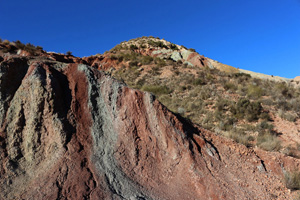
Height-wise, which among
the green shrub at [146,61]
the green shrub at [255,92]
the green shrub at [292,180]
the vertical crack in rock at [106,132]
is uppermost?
the green shrub at [146,61]

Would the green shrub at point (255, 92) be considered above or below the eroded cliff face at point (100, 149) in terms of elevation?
above

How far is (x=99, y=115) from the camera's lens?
6.14m

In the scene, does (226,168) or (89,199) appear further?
(226,168)

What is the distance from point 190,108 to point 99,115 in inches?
332

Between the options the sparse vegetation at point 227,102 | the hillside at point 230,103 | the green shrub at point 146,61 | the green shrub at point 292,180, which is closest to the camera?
the green shrub at point 292,180

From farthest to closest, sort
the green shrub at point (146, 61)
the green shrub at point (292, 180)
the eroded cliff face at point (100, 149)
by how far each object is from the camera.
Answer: the green shrub at point (146, 61) < the green shrub at point (292, 180) < the eroded cliff face at point (100, 149)

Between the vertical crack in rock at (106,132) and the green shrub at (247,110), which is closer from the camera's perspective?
the vertical crack in rock at (106,132)

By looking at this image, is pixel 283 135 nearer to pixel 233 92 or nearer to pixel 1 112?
pixel 233 92

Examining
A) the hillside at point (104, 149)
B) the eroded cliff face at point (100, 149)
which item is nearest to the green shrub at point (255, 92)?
the hillside at point (104, 149)

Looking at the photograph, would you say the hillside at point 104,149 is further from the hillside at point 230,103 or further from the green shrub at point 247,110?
the green shrub at point 247,110

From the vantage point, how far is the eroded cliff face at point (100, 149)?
4598 millimetres

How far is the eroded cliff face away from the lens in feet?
15.1

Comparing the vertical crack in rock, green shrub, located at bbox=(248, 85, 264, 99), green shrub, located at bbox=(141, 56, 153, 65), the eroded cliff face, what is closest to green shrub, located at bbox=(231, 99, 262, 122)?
green shrub, located at bbox=(248, 85, 264, 99)

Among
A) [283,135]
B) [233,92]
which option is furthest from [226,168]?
[233,92]
